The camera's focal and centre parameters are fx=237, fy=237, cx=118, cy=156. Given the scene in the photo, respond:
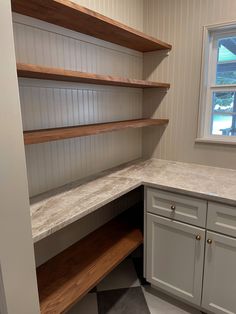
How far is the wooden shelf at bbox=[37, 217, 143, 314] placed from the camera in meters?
1.37

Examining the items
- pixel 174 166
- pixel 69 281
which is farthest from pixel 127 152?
pixel 69 281

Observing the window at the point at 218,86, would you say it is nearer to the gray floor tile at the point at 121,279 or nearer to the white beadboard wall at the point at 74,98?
the white beadboard wall at the point at 74,98

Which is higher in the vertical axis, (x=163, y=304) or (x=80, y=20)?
(x=80, y=20)

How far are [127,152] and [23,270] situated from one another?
1.50 metres

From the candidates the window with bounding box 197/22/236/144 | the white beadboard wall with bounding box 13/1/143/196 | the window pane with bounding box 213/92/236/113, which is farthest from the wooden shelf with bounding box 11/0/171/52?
the window pane with bounding box 213/92/236/113

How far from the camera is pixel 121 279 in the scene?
2014 millimetres

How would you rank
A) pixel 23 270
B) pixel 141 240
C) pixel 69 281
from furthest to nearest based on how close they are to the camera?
pixel 141 240 → pixel 69 281 → pixel 23 270

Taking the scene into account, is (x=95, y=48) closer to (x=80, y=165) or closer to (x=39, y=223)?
(x=80, y=165)

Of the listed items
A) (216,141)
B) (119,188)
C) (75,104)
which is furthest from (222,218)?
(75,104)

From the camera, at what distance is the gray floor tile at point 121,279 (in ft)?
6.37

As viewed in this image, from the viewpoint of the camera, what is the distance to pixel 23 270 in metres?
0.94

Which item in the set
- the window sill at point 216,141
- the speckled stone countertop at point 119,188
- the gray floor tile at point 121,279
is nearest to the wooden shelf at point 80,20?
the window sill at point 216,141

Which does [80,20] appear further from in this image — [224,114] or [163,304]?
[163,304]

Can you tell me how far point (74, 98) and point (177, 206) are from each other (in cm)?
103
